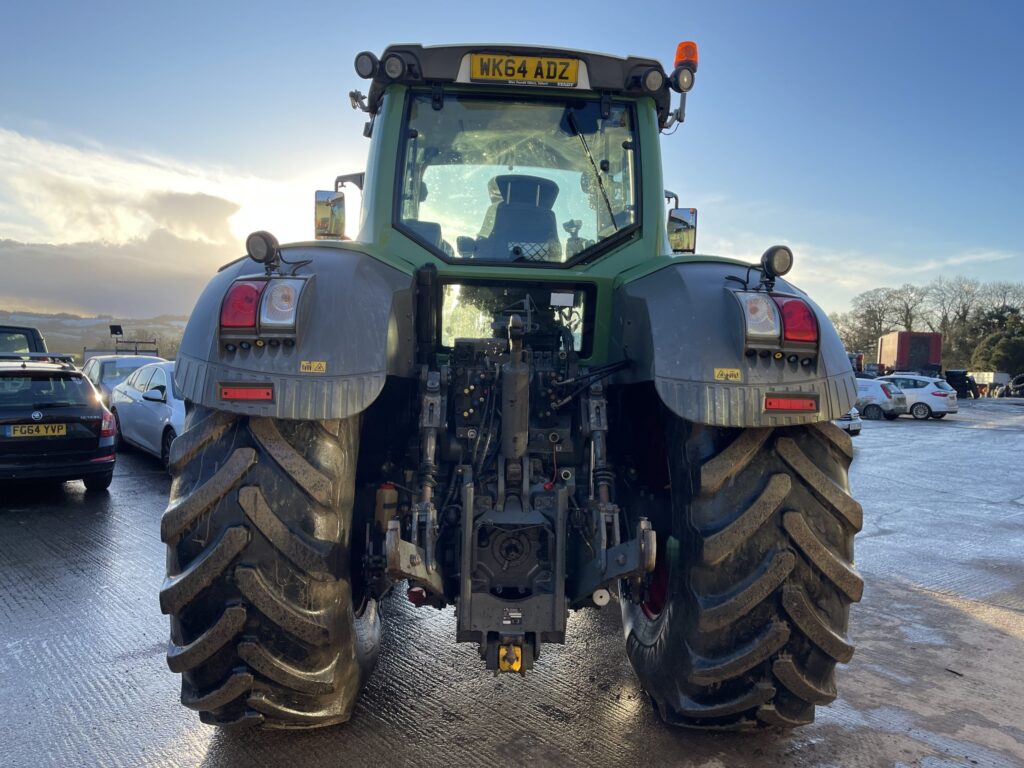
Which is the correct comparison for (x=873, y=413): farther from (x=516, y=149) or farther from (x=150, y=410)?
(x=516, y=149)

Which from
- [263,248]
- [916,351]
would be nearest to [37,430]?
[263,248]

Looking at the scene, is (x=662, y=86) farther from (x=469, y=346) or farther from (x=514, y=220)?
(x=469, y=346)

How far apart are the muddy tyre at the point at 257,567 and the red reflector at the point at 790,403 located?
1549mm

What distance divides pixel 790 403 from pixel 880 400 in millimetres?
24789

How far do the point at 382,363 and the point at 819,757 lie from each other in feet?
7.98

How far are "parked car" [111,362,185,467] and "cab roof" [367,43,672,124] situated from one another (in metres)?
6.70

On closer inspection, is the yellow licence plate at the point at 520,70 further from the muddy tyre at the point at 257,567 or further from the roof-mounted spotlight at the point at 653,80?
the muddy tyre at the point at 257,567

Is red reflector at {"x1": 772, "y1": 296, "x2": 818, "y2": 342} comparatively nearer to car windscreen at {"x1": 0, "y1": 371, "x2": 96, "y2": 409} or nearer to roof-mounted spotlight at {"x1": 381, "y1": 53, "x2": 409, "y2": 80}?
roof-mounted spotlight at {"x1": 381, "y1": 53, "x2": 409, "y2": 80}

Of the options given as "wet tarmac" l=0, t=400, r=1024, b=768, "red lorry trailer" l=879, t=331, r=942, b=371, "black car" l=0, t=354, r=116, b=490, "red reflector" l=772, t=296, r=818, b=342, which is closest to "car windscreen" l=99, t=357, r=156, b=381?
"black car" l=0, t=354, r=116, b=490

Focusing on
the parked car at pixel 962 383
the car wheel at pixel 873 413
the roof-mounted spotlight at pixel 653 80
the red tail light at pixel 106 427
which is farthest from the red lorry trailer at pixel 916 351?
the roof-mounted spotlight at pixel 653 80

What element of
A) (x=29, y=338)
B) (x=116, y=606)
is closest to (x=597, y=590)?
(x=116, y=606)

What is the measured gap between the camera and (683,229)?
172 inches

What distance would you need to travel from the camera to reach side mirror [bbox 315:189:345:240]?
4.39 metres

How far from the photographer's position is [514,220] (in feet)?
11.7
